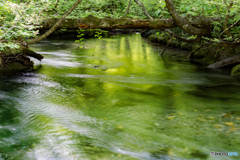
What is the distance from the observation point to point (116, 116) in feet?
17.6

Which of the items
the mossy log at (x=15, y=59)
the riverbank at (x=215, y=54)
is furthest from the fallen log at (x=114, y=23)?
the mossy log at (x=15, y=59)

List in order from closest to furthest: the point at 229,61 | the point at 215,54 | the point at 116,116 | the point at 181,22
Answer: the point at 116,116, the point at 181,22, the point at 229,61, the point at 215,54

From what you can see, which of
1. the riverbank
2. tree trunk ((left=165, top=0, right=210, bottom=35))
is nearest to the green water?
the riverbank

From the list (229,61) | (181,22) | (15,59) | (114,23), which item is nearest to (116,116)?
(114,23)

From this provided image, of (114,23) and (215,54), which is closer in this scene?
(114,23)

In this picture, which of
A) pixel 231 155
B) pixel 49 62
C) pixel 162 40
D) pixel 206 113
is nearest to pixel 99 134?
pixel 231 155

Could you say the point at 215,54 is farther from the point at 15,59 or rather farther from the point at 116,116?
the point at 15,59

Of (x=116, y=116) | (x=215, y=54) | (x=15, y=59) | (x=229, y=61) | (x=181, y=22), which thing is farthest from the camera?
(x=215, y=54)

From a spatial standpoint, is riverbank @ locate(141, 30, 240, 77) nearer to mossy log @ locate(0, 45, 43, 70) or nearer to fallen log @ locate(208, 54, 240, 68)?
fallen log @ locate(208, 54, 240, 68)

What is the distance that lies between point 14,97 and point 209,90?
694 cm

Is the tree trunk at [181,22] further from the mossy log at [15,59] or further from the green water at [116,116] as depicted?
the mossy log at [15,59]

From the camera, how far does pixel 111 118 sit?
523cm

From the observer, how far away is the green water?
3883mm

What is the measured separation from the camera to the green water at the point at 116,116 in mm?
3883
